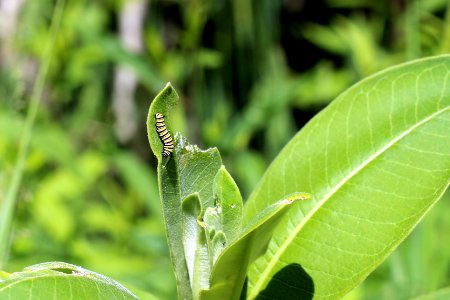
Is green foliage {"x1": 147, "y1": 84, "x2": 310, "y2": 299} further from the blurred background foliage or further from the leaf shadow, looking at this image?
the blurred background foliage

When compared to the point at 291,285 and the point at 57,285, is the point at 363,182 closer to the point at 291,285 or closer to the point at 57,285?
the point at 291,285

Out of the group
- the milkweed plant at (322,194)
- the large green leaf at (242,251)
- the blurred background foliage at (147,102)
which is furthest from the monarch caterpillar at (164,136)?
the blurred background foliage at (147,102)

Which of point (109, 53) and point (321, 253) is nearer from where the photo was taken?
point (321, 253)

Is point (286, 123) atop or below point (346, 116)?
below

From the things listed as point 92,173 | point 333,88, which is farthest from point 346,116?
point 333,88

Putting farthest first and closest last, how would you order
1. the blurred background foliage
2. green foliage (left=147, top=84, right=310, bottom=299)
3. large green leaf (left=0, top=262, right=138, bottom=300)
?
1. the blurred background foliage
2. green foliage (left=147, top=84, right=310, bottom=299)
3. large green leaf (left=0, top=262, right=138, bottom=300)

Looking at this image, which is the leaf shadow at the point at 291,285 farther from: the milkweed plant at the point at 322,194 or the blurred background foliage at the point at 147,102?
the blurred background foliage at the point at 147,102

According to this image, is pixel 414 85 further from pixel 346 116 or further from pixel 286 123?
pixel 286 123

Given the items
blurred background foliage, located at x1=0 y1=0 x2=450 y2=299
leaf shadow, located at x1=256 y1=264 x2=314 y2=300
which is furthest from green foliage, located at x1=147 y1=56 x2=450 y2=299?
blurred background foliage, located at x1=0 y1=0 x2=450 y2=299
